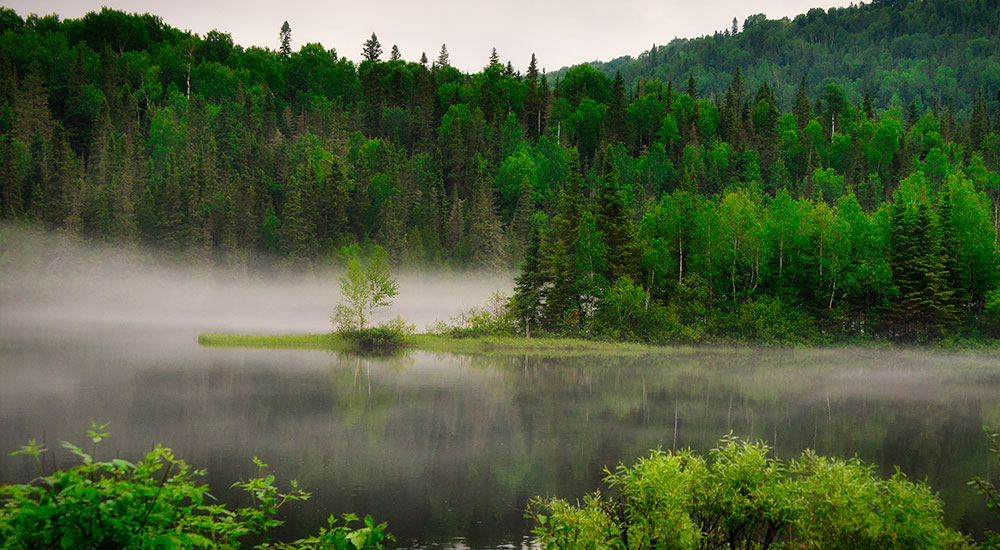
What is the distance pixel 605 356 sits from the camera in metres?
64.9

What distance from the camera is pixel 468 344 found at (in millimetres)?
67438

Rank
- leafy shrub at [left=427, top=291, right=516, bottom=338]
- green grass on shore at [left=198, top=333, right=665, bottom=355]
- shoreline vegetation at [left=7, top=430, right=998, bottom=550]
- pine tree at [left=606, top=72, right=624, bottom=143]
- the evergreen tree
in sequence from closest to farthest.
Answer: shoreline vegetation at [left=7, top=430, right=998, bottom=550]
green grass on shore at [left=198, top=333, right=665, bottom=355]
leafy shrub at [left=427, top=291, right=516, bottom=338]
the evergreen tree
pine tree at [left=606, top=72, right=624, bottom=143]

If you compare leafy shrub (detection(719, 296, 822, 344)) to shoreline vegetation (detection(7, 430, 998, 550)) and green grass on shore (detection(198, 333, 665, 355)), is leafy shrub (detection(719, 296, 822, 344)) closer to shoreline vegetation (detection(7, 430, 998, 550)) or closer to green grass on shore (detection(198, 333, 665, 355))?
green grass on shore (detection(198, 333, 665, 355))

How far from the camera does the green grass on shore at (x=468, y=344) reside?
66500 mm

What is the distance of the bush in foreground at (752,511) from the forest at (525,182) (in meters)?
55.7

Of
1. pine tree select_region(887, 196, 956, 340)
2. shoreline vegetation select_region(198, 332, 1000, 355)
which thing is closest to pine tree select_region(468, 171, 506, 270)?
shoreline vegetation select_region(198, 332, 1000, 355)

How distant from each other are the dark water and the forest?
24.1 feet

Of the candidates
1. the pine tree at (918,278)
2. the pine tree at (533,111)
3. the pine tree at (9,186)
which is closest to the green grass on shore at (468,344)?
the pine tree at (918,278)

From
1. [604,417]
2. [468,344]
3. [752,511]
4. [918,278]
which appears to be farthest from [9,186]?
[752,511]

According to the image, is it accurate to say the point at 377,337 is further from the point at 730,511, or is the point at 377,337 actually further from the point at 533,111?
the point at 533,111

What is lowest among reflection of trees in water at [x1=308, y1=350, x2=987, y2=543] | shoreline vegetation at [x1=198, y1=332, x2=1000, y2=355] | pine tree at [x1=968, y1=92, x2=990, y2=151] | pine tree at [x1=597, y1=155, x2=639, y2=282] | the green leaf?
reflection of trees in water at [x1=308, y1=350, x2=987, y2=543]

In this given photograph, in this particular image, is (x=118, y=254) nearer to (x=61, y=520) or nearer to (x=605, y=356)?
(x=605, y=356)

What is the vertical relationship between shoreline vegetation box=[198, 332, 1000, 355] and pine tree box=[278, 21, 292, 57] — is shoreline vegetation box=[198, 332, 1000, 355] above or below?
below

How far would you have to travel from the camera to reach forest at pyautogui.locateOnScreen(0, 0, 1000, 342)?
227ft
